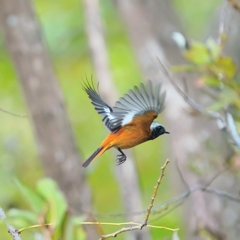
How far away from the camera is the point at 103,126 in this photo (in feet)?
12.9

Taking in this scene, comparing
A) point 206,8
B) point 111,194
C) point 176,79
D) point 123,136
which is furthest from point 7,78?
point 123,136

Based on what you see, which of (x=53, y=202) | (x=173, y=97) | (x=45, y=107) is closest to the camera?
(x=53, y=202)

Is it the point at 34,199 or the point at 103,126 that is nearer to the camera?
the point at 34,199

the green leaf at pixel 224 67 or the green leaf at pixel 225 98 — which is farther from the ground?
the green leaf at pixel 224 67

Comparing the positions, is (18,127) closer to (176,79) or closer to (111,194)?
(111,194)

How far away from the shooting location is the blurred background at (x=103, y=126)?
2131 mm

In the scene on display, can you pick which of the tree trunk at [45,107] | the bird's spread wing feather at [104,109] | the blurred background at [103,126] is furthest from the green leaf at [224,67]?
→ the tree trunk at [45,107]

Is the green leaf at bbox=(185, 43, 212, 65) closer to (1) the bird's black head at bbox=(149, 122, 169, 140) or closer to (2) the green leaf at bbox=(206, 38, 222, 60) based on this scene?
(2) the green leaf at bbox=(206, 38, 222, 60)

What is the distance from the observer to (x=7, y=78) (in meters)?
4.76

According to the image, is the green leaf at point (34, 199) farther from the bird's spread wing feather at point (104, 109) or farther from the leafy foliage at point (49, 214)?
the bird's spread wing feather at point (104, 109)

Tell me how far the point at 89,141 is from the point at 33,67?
7.44ft

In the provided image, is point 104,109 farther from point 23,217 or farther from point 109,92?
point 109,92

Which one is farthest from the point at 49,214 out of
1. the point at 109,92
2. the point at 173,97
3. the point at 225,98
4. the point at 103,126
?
the point at 103,126

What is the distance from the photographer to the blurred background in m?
2.13
